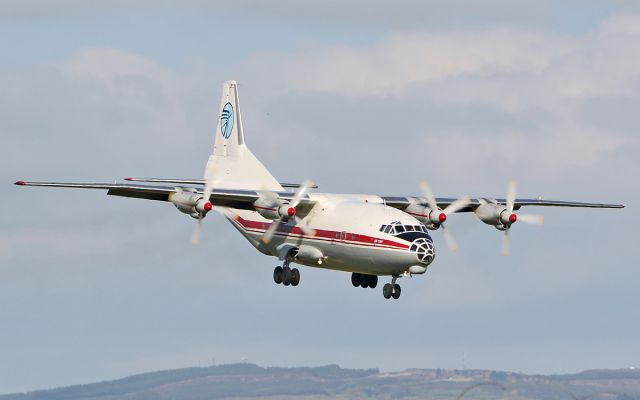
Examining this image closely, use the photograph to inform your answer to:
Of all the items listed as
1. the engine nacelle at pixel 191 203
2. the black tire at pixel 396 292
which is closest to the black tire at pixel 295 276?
the black tire at pixel 396 292

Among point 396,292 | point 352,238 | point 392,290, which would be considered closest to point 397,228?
point 352,238

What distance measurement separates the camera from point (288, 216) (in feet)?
216

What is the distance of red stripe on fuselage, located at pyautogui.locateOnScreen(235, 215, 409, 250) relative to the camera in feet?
208

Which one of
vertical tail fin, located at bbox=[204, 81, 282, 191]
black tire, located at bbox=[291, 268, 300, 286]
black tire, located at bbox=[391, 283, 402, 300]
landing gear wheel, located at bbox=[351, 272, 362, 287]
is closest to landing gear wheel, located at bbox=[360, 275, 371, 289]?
landing gear wheel, located at bbox=[351, 272, 362, 287]

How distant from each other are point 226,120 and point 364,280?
1466 cm

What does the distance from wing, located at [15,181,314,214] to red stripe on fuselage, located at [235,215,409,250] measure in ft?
4.22

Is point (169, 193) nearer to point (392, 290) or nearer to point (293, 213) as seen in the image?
point (293, 213)

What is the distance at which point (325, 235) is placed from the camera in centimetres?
6638

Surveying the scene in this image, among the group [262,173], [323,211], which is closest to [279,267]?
[323,211]

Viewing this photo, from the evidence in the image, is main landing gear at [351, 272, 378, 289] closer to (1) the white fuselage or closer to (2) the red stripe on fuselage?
(1) the white fuselage

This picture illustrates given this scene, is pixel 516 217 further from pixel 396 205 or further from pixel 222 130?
pixel 222 130

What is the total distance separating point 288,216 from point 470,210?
12.1 metres

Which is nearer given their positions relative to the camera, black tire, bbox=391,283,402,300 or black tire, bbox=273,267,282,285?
black tire, bbox=391,283,402,300

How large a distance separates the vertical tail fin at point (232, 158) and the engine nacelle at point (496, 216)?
447 inches
